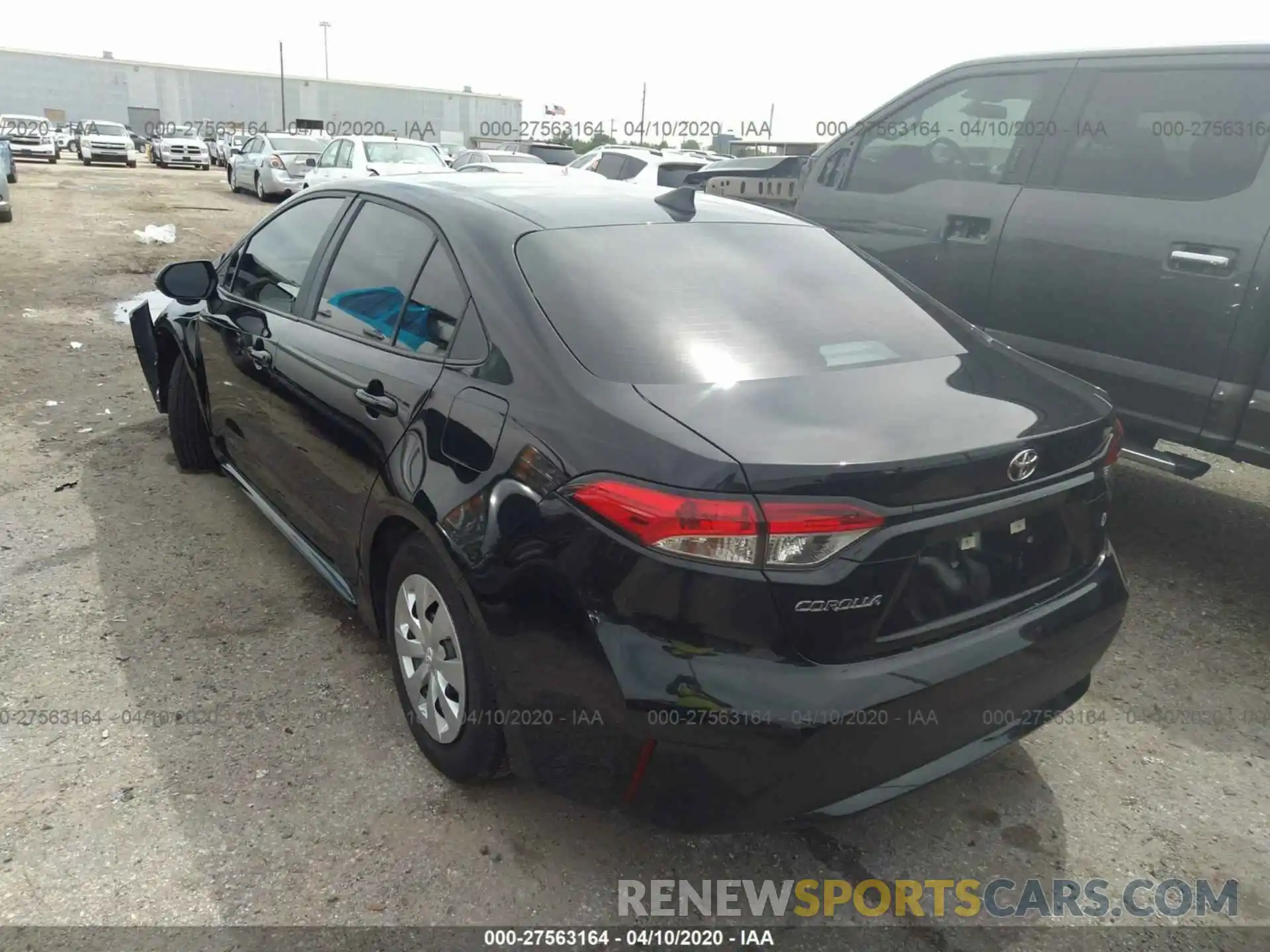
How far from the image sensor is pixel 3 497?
14.4ft

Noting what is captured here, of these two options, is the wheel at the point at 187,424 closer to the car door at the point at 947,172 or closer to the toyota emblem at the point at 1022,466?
the car door at the point at 947,172

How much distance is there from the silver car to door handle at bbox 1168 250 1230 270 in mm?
18330

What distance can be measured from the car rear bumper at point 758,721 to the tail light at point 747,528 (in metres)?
0.13

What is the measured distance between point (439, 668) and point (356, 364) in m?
0.99

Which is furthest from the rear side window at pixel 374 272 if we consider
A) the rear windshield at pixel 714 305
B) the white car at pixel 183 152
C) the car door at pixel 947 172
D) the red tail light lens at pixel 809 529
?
the white car at pixel 183 152

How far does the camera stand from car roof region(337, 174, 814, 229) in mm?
2734

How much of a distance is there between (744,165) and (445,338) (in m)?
5.76

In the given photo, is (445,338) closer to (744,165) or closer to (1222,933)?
(1222,933)

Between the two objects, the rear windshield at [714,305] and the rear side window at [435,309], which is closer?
the rear windshield at [714,305]

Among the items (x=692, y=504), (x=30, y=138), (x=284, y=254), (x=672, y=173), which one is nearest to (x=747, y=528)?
(x=692, y=504)

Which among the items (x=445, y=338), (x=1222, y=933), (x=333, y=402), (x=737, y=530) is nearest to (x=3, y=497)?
(x=333, y=402)

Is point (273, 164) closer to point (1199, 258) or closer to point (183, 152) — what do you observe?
point (1199, 258)

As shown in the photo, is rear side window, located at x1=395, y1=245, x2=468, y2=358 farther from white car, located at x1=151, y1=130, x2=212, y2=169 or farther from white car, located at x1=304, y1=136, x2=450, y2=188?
white car, located at x1=151, y1=130, x2=212, y2=169

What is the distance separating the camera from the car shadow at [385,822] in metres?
2.23
